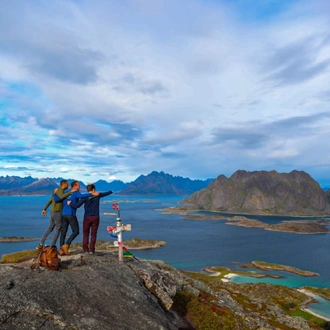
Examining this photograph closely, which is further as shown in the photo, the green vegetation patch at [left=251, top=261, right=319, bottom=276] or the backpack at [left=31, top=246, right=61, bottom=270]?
the green vegetation patch at [left=251, top=261, right=319, bottom=276]

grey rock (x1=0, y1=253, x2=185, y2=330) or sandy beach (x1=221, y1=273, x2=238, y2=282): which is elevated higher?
grey rock (x1=0, y1=253, x2=185, y2=330)

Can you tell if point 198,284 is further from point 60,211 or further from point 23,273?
point 23,273

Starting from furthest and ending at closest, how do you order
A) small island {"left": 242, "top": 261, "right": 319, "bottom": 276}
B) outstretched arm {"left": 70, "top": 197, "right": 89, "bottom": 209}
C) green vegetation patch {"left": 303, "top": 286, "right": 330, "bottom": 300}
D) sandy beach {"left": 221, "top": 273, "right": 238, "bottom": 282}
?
small island {"left": 242, "top": 261, "right": 319, "bottom": 276}, sandy beach {"left": 221, "top": 273, "right": 238, "bottom": 282}, green vegetation patch {"left": 303, "top": 286, "right": 330, "bottom": 300}, outstretched arm {"left": 70, "top": 197, "right": 89, "bottom": 209}

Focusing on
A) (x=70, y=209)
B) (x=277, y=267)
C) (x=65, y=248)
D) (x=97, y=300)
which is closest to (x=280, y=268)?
(x=277, y=267)

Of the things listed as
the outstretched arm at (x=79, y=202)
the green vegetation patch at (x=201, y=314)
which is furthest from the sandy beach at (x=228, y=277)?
the outstretched arm at (x=79, y=202)

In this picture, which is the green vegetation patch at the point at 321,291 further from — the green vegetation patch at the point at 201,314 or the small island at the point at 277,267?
the green vegetation patch at the point at 201,314

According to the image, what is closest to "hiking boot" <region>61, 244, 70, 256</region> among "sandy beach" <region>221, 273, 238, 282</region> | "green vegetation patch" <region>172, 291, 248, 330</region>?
"green vegetation patch" <region>172, 291, 248, 330</region>

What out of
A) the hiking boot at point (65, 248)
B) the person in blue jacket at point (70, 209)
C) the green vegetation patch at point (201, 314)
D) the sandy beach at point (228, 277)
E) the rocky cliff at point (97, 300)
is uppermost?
the person in blue jacket at point (70, 209)

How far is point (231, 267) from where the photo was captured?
407 ft

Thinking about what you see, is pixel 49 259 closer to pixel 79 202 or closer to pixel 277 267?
pixel 79 202

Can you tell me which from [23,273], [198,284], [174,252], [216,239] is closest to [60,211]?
[23,273]

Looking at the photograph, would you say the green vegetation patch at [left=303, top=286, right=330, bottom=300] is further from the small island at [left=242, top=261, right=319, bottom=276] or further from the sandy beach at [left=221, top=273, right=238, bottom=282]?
the sandy beach at [left=221, top=273, right=238, bottom=282]

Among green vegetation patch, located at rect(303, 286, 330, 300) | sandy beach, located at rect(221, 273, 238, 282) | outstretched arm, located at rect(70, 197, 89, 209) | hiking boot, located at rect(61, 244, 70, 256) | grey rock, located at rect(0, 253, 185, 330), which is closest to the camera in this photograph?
grey rock, located at rect(0, 253, 185, 330)

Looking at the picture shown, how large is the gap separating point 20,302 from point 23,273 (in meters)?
3.39
